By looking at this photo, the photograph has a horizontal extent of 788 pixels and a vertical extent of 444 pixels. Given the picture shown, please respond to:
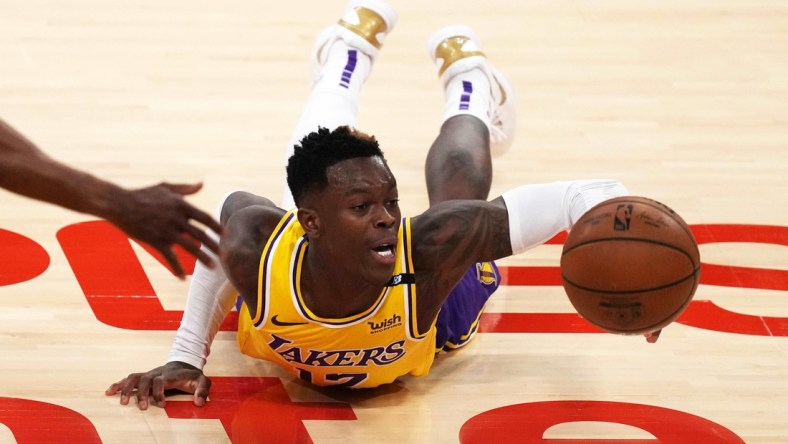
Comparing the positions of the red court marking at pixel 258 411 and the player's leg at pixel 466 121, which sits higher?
the player's leg at pixel 466 121

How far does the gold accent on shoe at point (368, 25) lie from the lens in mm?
5809

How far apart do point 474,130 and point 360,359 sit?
1.41m

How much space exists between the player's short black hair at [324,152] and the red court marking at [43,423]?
120 cm

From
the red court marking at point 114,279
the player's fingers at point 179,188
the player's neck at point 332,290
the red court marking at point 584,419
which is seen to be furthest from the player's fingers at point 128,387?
the player's fingers at point 179,188

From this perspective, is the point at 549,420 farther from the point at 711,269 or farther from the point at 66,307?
the point at 66,307

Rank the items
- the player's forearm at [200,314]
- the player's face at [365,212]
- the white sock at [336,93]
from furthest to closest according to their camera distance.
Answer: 1. the white sock at [336,93]
2. the player's forearm at [200,314]
3. the player's face at [365,212]

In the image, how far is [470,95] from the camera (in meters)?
5.35

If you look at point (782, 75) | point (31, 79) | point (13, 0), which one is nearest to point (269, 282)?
point (31, 79)

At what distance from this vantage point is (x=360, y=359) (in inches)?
163

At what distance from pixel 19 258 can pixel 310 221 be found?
1959mm

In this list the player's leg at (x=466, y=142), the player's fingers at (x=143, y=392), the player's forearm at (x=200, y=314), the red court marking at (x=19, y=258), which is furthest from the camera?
the red court marking at (x=19, y=258)

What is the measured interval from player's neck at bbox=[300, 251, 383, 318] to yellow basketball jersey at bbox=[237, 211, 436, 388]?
0.03m

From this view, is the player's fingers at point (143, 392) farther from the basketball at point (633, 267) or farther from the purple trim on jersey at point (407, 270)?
the basketball at point (633, 267)

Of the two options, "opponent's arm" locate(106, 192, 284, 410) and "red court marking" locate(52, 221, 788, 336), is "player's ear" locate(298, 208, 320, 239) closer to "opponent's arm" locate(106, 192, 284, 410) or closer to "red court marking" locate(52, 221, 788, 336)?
"opponent's arm" locate(106, 192, 284, 410)
